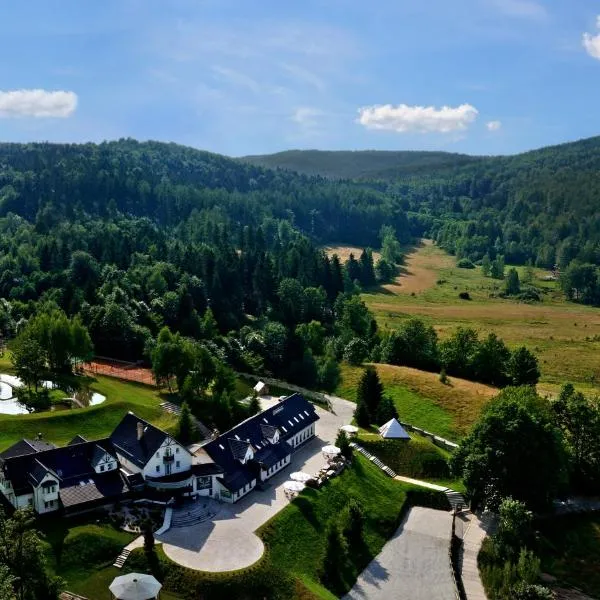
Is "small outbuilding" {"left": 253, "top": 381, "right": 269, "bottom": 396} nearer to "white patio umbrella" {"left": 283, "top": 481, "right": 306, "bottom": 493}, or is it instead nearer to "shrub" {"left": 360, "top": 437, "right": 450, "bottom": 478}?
"shrub" {"left": 360, "top": 437, "right": 450, "bottom": 478}

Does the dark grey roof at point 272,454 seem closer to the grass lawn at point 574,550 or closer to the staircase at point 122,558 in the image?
the staircase at point 122,558

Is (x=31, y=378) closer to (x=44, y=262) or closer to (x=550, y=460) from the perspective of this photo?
(x=550, y=460)

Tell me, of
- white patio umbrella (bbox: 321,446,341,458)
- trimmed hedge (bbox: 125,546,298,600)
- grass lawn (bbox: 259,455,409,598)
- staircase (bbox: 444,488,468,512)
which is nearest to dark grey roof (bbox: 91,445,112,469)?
trimmed hedge (bbox: 125,546,298,600)

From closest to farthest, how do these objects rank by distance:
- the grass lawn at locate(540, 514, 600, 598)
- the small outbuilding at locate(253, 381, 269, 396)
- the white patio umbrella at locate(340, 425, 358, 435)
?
the grass lawn at locate(540, 514, 600, 598) → the white patio umbrella at locate(340, 425, 358, 435) → the small outbuilding at locate(253, 381, 269, 396)

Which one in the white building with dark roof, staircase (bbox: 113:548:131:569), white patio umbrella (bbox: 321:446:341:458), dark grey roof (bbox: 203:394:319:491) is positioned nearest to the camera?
staircase (bbox: 113:548:131:569)

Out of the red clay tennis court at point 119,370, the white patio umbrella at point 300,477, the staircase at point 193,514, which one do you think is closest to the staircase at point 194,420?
the red clay tennis court at point 119,370

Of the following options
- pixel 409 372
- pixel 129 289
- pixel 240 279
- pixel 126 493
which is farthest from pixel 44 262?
pixel 126 493

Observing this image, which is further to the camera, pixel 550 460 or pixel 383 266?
pixel 383 266
